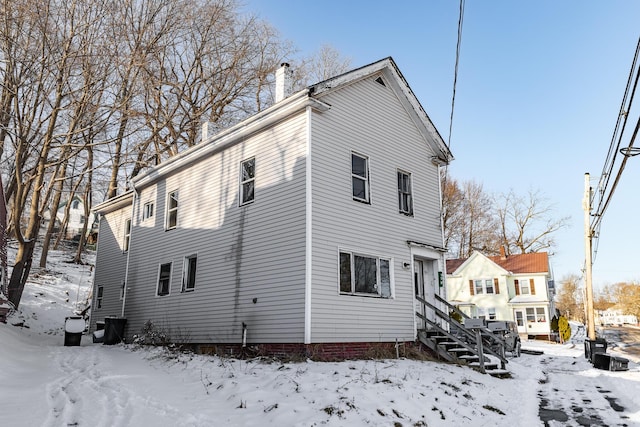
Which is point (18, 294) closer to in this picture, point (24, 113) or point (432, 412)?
point (24, 113)

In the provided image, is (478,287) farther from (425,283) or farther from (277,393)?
(277,393)

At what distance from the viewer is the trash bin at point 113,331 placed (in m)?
16.2

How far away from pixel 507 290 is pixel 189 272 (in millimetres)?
32822

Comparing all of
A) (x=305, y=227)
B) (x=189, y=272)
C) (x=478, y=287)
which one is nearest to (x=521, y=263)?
(x=478, y=287)

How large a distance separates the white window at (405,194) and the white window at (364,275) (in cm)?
209

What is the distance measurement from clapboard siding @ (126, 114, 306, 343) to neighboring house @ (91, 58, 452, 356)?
0.04 m

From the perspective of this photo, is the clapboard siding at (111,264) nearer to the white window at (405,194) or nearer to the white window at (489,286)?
the white window at (405,194)

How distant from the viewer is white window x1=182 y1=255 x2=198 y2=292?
46.7ft

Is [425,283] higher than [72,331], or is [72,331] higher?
[425,283]

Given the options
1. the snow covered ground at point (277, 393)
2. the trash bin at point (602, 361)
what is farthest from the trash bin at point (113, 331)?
the trash bin at point (602, 361)

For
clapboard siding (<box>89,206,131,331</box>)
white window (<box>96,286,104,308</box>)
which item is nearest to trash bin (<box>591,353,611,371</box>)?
clapboard siding (<box>89,206,131,331</box>)

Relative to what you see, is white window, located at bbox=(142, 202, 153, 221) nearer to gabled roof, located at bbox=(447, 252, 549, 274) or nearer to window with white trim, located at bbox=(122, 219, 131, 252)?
window with white trim, located at bbox=(122, 219, 131, 252)

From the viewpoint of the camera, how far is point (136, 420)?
5965 mm

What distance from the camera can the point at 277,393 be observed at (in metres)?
7.33
